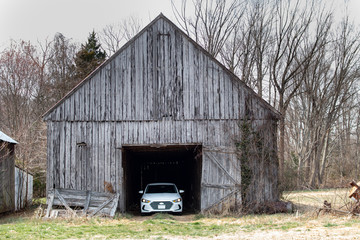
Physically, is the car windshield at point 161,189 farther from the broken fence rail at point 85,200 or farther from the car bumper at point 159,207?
the broken fence rail at point 85,200

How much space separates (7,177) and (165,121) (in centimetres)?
822

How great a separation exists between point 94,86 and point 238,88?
20.7 ft

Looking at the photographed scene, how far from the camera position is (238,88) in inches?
750

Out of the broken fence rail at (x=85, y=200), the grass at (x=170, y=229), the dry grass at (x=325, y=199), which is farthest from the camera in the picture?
the broken fence rail at (x=85, y=200)

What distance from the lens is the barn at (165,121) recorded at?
18953mm

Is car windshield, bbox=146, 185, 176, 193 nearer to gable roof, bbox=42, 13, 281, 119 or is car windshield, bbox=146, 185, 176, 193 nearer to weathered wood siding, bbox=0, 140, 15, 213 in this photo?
gable roof, bbox=42, 13, 281, 119

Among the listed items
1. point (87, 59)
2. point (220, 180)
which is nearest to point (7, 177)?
point (220, 180)

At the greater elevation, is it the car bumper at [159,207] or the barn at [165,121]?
the barn at [165,121]

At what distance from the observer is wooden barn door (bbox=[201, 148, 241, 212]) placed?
61.7 feet

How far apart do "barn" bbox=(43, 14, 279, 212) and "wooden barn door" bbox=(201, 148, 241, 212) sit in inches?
1.7

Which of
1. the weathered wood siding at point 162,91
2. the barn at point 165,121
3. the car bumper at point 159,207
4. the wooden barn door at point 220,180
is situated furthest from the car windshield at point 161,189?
the weathered wood siding at point 162,91

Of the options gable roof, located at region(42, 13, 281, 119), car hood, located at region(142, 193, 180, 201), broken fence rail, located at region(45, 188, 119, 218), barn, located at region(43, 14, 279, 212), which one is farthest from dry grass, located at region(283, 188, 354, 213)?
broken fence rail, located at region(45, 188, 119, 218)

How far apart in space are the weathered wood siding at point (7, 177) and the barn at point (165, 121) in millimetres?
2505

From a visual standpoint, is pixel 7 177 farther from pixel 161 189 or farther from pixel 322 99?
pixel 322 99
